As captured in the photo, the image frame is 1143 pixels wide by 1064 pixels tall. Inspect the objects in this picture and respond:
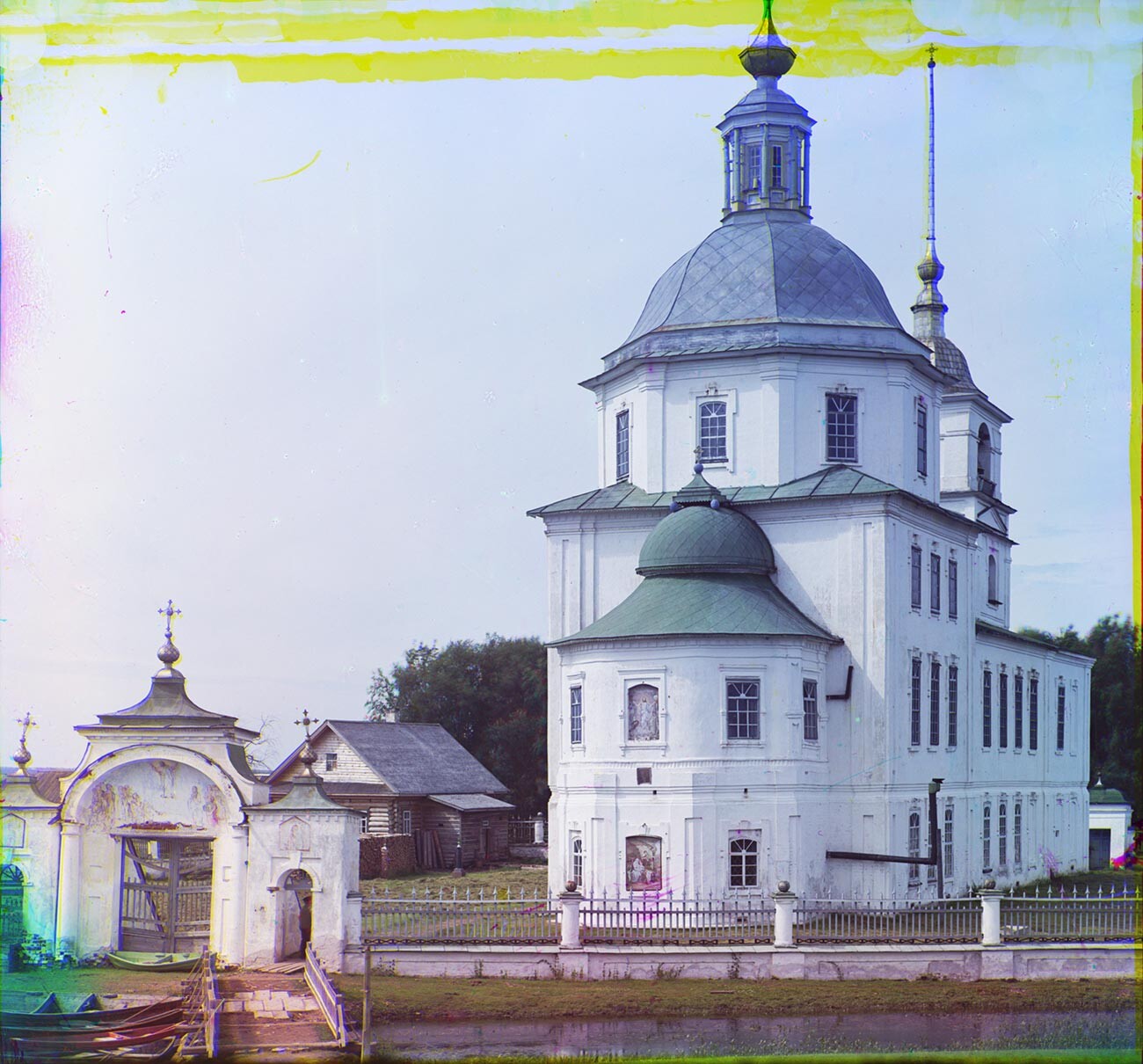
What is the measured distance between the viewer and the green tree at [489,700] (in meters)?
68.4

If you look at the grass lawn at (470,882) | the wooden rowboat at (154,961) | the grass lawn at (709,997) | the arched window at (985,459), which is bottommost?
the grass lawn at (709,997)

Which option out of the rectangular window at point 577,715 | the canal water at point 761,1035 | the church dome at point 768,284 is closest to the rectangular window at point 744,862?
the rectangular window at point 577,715

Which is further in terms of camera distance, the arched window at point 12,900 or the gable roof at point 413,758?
the gable roof at point 413,758

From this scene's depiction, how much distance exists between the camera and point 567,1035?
23.5 meters

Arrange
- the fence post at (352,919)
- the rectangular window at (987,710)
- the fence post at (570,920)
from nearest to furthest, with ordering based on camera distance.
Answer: the fence post at (352,919) < the fence post at (570,920) < the rectangular window at (987,710)

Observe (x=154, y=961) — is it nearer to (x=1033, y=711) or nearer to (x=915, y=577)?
(x=915, y=577)

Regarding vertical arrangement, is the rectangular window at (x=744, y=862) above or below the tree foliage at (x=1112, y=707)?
below

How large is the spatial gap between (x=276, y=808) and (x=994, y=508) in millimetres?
31856

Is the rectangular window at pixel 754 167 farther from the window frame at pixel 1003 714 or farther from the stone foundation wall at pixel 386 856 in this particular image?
the stone foundation wall at pixel 386 856

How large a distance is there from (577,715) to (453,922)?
595cm

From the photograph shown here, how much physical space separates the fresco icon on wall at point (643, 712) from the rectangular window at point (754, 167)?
14.0 metres

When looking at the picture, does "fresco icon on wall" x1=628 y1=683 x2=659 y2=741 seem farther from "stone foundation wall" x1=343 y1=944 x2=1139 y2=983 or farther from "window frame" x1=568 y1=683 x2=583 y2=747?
"stone foundation wall" x1=343 y1=944 x2=1139 y2=983

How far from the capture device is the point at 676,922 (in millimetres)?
31969

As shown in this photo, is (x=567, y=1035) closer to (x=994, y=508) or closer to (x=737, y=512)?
(x=737, y=512)
